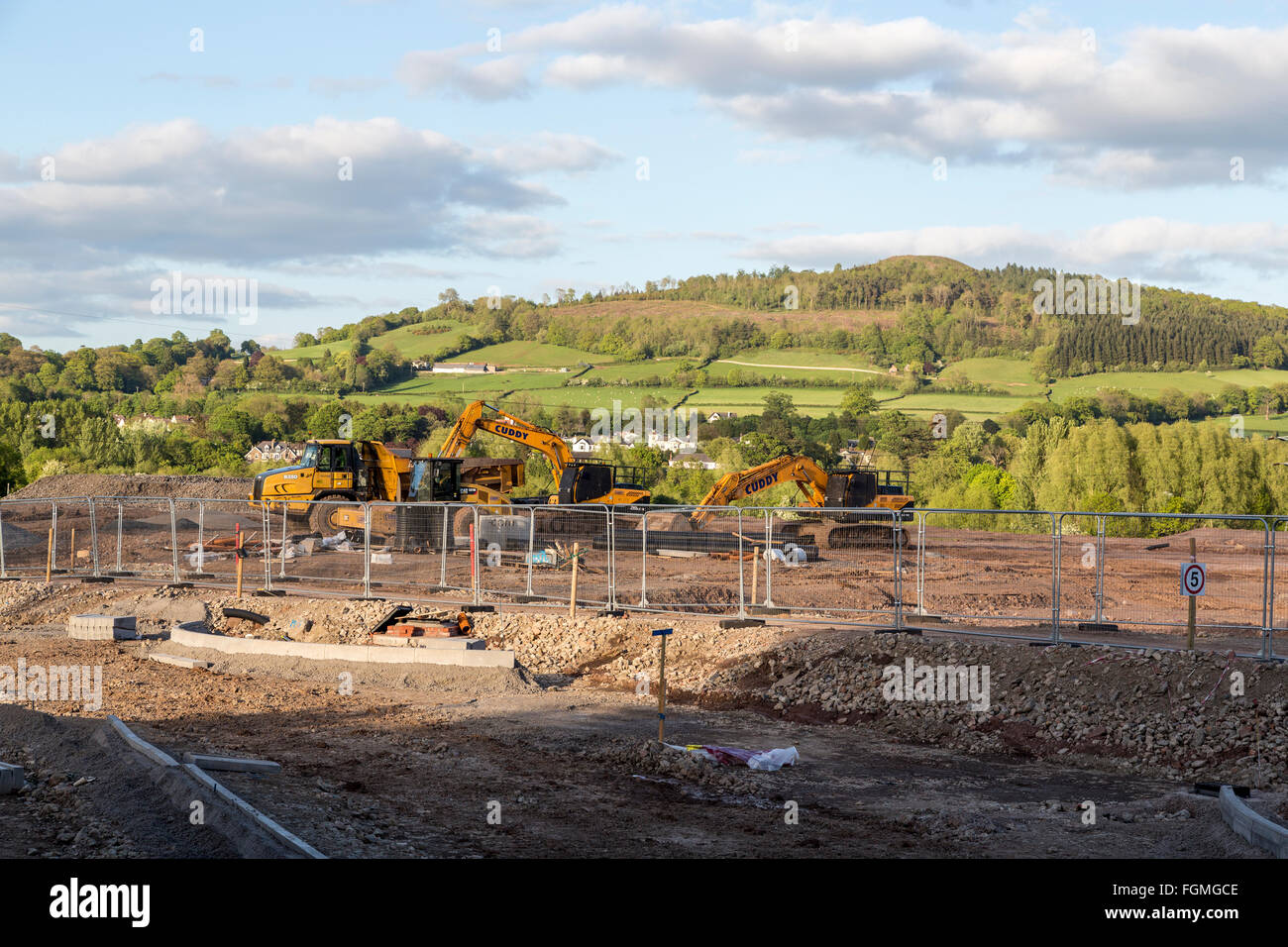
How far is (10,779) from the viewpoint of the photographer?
8711 mm

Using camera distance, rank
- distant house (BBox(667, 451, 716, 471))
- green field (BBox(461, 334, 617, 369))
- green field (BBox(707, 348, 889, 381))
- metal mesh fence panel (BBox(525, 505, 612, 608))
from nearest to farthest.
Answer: metal mesh fence panel (BBox(525, 505, 612, 608))
distant house (BBox(667, 451, 716, 471))
green field (BBox(707, 348, 889, 381))
green field (BBox(461, 334, 617, 369))

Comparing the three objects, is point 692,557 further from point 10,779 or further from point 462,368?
point 462,368

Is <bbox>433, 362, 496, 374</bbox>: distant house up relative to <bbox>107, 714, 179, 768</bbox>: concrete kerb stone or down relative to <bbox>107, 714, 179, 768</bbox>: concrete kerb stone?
up

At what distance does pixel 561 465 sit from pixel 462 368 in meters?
115

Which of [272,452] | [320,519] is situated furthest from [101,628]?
[272,452]

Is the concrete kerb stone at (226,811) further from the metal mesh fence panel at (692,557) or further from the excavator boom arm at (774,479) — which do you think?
the excavator boom arm at (774,479)

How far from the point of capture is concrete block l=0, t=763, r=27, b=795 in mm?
8672

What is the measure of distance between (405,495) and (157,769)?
2528 centimetres

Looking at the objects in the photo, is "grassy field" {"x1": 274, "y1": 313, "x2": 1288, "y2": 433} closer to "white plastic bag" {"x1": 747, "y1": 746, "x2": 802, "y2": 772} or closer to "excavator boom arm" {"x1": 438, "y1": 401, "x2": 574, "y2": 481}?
"excavator boom arm" {"x1": 438, "y1": 401, "x2": 574, "y2": 481}

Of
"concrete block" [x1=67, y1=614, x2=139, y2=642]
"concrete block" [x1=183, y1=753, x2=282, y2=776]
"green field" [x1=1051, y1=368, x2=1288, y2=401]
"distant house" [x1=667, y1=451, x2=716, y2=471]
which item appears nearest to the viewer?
"concrete block" [x1=183, y1=753, x2=282, y2=776]

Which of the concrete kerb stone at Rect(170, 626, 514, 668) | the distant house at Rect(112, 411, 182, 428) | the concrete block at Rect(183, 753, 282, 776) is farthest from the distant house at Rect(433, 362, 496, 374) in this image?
the concrete block at Rect(183, 753, 282, 776)

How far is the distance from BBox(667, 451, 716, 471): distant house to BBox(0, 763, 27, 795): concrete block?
2619 inches

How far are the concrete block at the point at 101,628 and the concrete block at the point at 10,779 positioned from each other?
1180cm

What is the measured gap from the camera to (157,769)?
30.0ft
